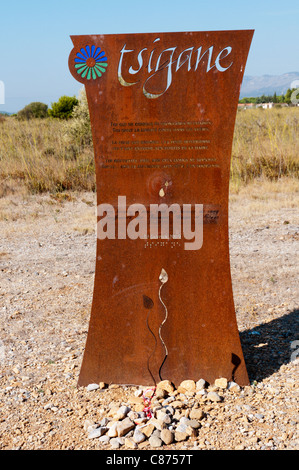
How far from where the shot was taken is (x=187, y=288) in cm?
275

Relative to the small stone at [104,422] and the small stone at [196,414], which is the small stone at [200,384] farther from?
the small stone at [104,422]

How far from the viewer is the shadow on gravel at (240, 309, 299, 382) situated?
10.0 feet

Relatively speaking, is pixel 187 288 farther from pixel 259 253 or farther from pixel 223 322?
pixel 259 253

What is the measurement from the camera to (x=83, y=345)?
346 centimetres

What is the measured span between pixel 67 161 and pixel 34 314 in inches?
254

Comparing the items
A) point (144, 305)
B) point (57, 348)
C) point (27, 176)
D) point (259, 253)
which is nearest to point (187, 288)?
point (144, 305)

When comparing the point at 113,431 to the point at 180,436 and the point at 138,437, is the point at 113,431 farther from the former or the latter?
the point at 180,436

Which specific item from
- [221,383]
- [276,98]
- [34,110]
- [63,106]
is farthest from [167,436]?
[276,98]

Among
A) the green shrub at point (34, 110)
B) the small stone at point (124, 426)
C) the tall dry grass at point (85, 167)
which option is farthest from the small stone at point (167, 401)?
the green shrub at point (34, 110)

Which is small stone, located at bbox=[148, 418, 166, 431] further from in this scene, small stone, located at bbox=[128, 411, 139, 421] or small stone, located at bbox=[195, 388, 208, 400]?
small stone, located at bbox=[195, 388, 208, 400]

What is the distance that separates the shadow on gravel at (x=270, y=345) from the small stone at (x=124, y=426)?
32.3 inches

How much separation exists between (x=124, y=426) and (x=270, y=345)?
1.35 metres

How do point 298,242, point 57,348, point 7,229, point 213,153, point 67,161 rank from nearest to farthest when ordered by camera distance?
point 213,153, point 57,348, point 298,242, point 7,229, point 67,161

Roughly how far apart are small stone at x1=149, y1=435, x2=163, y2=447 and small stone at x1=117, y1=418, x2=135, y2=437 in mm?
130
